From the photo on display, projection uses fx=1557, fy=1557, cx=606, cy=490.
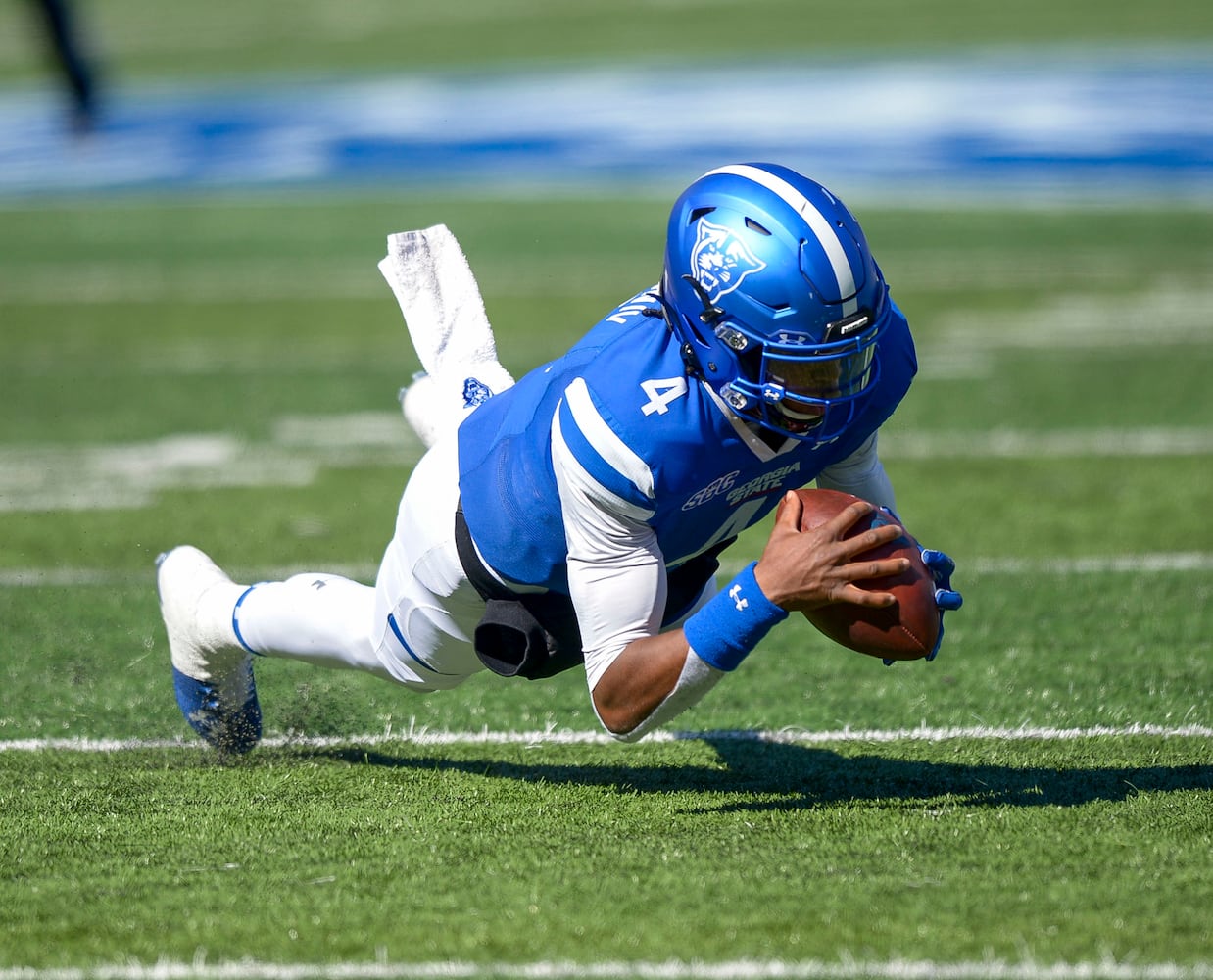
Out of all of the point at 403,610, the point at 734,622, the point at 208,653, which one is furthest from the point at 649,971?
the point at 208,653

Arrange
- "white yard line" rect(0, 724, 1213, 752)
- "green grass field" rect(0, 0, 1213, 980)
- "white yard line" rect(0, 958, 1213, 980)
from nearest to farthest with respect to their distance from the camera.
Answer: "white yard line" rect(0, 958, 1213, 980)
"green grass field" rect(0, 0, 1213, 980)
"white yard line" rect(0, 724, 1213, 752)

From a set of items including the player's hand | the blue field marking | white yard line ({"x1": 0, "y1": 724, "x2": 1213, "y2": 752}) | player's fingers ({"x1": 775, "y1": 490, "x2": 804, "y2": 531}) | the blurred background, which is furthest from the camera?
the blurred background

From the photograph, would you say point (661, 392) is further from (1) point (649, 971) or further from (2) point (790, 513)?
(1) point (649, 971)

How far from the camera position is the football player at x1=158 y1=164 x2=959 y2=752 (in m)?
2.98

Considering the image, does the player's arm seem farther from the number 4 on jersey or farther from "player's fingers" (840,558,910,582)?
the number 4 on jersey

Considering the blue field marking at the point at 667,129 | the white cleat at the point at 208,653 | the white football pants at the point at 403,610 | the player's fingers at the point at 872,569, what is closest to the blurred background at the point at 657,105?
the blue field marking at the point at 667,129

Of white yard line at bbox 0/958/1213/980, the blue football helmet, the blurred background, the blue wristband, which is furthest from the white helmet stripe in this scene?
the blurred background

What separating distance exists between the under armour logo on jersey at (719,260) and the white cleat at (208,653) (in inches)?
57.0

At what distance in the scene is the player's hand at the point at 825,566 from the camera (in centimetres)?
289

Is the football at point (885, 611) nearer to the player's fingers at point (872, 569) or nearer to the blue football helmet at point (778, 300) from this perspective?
the player's fingers at point (872, 569)

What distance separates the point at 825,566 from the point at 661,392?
18.6 inches

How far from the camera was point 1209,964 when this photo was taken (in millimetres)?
2504

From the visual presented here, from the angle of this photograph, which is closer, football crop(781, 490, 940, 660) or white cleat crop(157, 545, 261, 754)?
football crop(781, 490, 940, 660)

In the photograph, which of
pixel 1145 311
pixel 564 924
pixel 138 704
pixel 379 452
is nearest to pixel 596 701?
pixel 564 924
